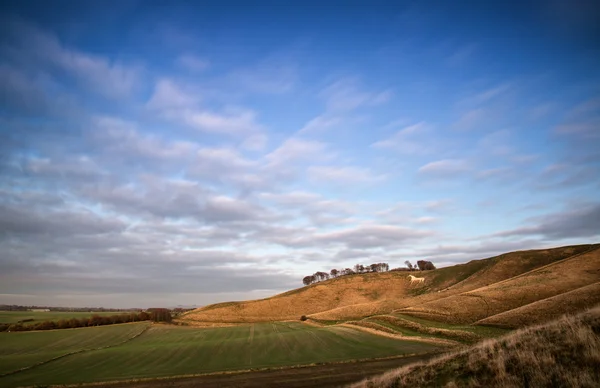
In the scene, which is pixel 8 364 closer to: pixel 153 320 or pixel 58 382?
pixel 58 382

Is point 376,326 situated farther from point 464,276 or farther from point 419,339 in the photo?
point 464,276

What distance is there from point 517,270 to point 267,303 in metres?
97.0

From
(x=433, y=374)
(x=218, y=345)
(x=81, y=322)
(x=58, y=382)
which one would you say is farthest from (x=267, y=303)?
(x=433, y=374)

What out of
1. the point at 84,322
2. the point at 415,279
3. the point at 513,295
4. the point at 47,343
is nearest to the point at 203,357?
Result: the point at 47,343

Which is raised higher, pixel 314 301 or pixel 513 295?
pixel 513 295

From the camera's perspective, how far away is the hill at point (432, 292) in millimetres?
61469

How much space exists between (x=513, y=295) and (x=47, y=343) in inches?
3867

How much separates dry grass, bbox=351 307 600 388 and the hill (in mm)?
47457

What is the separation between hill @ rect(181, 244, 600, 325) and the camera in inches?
2420

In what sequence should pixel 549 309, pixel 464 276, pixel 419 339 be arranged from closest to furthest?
pixel 419 339
pixel 549 309
pixel 464 276

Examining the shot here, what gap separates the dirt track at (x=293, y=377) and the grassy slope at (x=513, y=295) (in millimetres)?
30264

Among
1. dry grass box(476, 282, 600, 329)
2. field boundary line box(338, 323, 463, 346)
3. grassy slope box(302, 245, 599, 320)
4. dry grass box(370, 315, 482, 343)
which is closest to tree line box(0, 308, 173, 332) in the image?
grassy slope box(302, 245, 599, 320)

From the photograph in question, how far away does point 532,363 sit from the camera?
10.1 m

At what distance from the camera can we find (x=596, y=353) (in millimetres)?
8945
